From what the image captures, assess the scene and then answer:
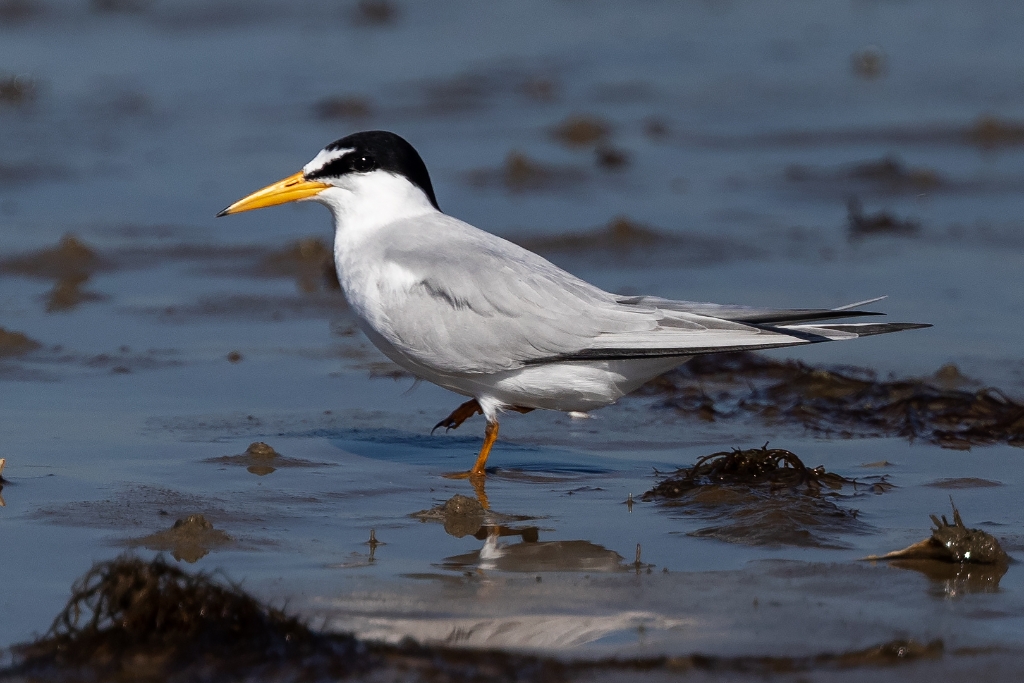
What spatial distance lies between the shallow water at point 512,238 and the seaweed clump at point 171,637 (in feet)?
0.63

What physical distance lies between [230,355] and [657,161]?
538 cm

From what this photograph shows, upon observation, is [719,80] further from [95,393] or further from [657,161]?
[95,393]

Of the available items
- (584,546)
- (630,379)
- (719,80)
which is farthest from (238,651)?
(719,80)

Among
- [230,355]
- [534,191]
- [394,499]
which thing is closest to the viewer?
[394,499]

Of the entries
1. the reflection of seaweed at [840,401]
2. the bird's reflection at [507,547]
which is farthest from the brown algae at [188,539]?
the reflection of seaweed at [840,401]

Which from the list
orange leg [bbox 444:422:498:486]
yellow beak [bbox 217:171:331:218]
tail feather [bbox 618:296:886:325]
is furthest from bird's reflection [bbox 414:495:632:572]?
yellow beak [bbox 217:171:331:218]

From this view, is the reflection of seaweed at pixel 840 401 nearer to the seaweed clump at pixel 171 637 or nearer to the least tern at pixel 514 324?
the least tern at pixel 514 324

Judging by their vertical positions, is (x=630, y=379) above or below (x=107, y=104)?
below

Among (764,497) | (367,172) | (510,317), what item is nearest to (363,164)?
A: (367,172)

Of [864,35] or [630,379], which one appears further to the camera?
[864,35]

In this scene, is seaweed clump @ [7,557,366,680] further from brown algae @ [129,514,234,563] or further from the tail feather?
the tail feather

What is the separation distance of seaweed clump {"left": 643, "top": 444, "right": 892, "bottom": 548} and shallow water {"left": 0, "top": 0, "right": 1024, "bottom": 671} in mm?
96

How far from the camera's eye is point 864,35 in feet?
53.0

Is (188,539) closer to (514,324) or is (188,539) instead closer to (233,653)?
→ (233,653)
